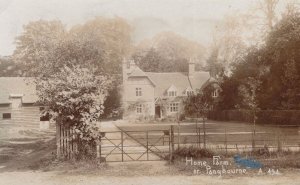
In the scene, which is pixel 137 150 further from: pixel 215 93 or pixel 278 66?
pixel 215 93

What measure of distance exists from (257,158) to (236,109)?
28.9 m

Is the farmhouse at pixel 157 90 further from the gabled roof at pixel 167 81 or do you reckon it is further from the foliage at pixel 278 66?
the foliage at pixel 278 66

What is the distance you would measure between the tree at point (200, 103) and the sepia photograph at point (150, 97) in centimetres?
19

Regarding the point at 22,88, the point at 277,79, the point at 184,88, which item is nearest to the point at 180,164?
the point at 277,79

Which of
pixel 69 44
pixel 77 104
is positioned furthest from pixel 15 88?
pixel 77 104

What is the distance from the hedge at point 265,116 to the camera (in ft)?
113

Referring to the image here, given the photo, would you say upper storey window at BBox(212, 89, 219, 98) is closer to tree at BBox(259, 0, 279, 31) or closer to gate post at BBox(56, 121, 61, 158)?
tree at BBox(259, 0, 279, 31)

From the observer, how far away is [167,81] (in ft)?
190

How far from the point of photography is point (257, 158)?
16.9m

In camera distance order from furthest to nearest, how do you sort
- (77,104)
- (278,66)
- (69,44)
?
(278,66), (69,44), (77,104)

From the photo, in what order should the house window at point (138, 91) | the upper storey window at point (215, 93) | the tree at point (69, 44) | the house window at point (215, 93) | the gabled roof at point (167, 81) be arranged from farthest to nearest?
1. the gabled roof at point (167, 81)
2. the house window at point (138, 91)
3. the house window at point (215, 93)
4. the upper storey window at point (215, 93)
5. the tree at point (69, 44)

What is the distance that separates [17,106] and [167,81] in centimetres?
2502

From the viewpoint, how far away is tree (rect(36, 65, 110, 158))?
55.5ft

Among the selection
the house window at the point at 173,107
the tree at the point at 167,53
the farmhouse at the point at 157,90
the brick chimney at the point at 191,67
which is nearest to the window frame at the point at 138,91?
the farmhouse at the point at 157,90
